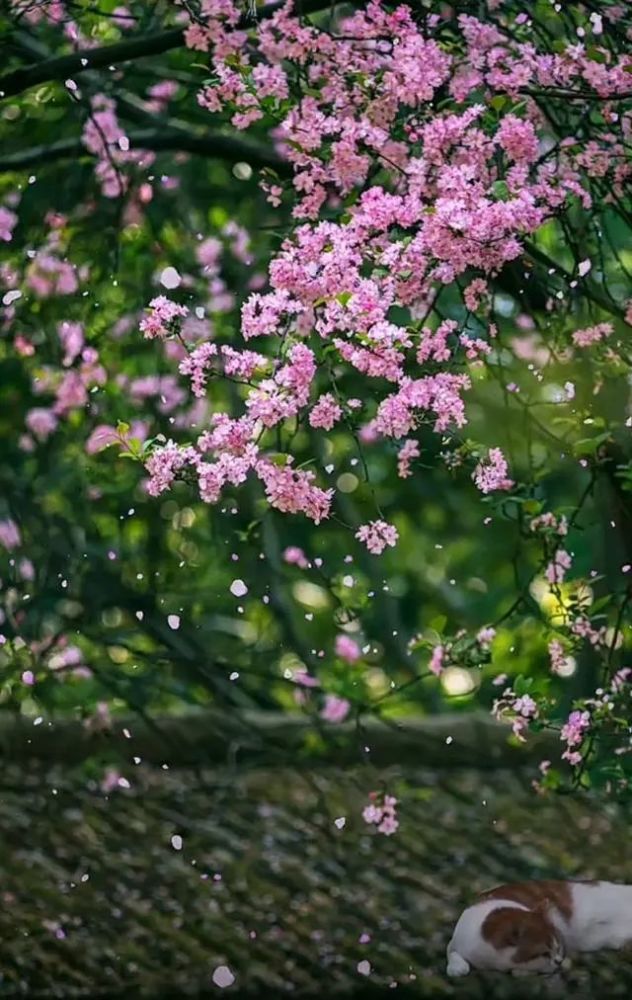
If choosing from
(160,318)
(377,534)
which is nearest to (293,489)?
(377,534)

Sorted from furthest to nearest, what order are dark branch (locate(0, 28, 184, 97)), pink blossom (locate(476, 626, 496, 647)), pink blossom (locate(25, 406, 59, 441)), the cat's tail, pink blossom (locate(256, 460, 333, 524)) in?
1. pink blossom (locate(25, 406, 59, 441))
2. dark branch (locate(0, 28, 184, 97))
3. pink blossom (locate(476, 626, 496, 647))
4. the cat's tail
5. pink blossom (locate(256, 460, 333, 524))

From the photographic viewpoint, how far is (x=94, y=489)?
2.56 metres

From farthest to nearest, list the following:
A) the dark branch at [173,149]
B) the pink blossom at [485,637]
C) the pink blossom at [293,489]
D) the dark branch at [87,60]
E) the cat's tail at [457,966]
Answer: the dark branch at [173,149] < the dark branch at [87,60] < the pink blossom at [485,637] < the cat's tail at [457,966] < the pink blossom at [293,489]

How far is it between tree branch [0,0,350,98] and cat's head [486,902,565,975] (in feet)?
4.83

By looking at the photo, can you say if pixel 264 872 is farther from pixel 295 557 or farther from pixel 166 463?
pixel 166 463

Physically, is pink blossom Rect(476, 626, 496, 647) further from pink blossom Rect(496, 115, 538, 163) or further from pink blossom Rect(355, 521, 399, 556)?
pink blossom Rect(496, 115, 538, 163)

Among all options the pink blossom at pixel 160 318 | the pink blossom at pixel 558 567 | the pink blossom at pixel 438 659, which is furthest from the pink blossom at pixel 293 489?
the pink blossom at pixel 558 567

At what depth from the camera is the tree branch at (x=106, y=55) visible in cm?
235

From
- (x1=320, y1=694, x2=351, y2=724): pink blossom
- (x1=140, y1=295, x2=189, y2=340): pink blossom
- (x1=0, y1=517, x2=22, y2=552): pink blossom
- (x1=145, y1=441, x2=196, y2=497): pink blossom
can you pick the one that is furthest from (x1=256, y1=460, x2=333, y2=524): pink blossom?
(x1=0, y1=517, x2=22, y2=552): pink blossom

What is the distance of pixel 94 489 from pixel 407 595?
0.68m

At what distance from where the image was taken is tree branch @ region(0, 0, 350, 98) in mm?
2354

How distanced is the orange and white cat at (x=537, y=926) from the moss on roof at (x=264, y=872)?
46 millimetres

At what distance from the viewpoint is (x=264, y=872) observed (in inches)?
95.9

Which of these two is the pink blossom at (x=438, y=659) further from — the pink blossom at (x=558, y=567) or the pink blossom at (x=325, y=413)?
the pink blossom at (x=325, y=413)
